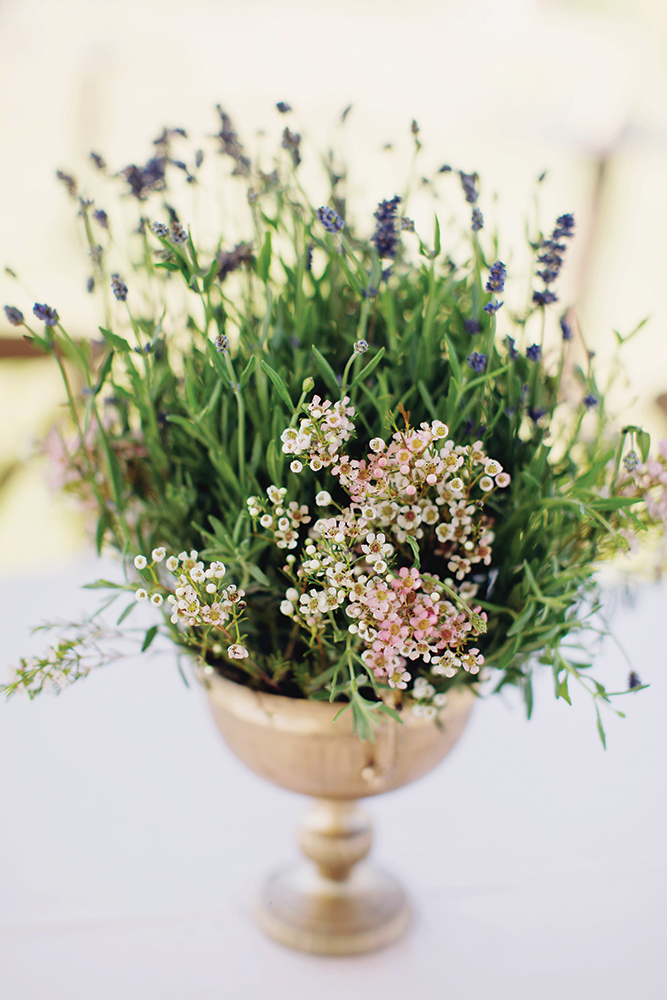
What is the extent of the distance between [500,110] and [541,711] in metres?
3.06

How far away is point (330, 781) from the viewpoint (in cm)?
55

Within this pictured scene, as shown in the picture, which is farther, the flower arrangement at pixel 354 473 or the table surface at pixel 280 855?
the table surface at pixel 280 855

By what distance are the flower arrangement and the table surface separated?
11 centimetres

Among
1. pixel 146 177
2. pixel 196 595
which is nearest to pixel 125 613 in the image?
pixel 196 595


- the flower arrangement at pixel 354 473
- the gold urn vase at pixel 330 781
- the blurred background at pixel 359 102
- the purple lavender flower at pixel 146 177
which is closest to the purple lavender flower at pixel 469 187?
the flower arrangement at pixel 354 473

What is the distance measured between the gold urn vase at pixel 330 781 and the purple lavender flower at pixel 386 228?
11.9 inches

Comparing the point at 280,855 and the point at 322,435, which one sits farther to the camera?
the point at 280,855

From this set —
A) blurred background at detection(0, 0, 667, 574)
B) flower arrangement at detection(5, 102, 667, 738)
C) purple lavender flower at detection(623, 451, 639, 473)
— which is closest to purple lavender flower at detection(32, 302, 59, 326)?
flower arrangement at detection(5, 102, 667, 738)

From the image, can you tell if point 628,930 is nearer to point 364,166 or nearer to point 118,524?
point 118,524

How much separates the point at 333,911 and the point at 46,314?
51cm

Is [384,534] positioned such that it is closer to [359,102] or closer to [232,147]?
[232,147]

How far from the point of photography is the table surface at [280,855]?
1.85 ft

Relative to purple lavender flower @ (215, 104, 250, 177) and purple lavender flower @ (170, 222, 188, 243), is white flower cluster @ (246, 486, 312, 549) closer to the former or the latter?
purple lavender flower @ (170, 222, 188, 243)

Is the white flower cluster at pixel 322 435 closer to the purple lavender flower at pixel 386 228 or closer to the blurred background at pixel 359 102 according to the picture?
the purple lavender flower at pixel 386 228
